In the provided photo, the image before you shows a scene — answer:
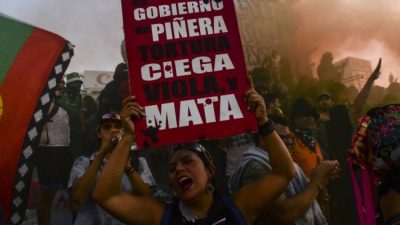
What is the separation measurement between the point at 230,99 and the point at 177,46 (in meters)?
0.42

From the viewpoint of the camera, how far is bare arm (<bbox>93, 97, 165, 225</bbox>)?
2.12 m

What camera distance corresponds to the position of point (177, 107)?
2.38 meters

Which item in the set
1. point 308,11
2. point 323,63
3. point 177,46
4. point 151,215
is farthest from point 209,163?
point 308,11

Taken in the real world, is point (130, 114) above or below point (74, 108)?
below

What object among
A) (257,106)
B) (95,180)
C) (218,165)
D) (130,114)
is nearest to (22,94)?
(95,180)

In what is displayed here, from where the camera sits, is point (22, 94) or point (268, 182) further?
point (22, 94)

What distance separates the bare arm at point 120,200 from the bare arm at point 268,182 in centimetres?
41

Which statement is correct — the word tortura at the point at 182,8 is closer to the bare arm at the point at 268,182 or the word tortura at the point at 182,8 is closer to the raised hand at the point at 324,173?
the bare arm at the point at 268,182

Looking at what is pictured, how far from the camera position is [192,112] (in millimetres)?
2371

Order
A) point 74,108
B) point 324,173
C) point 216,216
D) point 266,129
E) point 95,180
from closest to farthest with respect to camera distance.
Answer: point 216,216 → point 266,129 → point 324,173 → point 95,180 → point 74,108

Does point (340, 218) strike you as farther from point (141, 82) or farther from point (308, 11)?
point (308, 11)

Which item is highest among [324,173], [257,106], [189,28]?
[189,28]

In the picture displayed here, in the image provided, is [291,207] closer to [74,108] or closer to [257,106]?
[257,106]

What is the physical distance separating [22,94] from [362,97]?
424 cm
